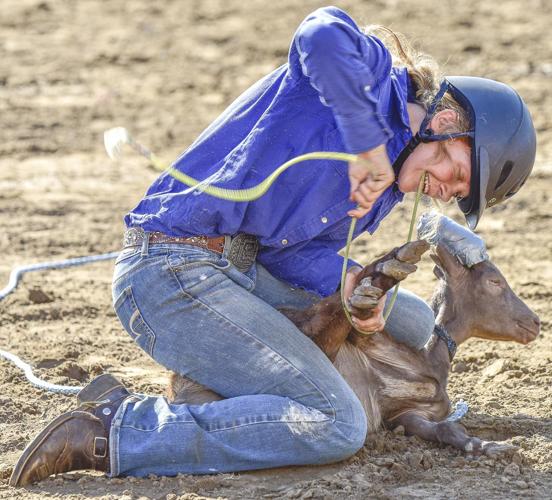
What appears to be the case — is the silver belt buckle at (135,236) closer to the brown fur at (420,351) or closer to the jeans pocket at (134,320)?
the jeans pocket at (134,320)

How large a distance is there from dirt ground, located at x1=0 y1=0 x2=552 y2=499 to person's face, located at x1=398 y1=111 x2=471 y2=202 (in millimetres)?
1025

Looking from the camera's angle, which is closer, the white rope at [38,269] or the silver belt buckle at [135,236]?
the silver belt buckle at [135,236]

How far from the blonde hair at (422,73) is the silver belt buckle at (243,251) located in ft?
2.71

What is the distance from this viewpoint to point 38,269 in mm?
6816

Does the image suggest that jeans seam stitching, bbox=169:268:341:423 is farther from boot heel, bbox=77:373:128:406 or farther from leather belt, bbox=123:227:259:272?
boot heel, bbox=77:373:128:406

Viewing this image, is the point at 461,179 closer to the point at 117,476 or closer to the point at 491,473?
the point at 491,473

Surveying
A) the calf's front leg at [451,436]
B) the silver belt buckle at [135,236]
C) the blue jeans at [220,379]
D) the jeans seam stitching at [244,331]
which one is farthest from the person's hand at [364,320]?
the silver belt buckle at [135,236]

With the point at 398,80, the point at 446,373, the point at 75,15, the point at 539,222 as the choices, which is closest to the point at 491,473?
the point at 446,373

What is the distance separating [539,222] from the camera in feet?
25.6

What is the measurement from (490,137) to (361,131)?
26.8 inches

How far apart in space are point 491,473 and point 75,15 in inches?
382

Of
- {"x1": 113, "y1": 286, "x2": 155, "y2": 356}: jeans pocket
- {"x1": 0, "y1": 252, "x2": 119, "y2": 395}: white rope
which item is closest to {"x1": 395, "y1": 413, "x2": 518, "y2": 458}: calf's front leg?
{"x1": 113, "y1": 286, "x2": 155, "y2": 356}: jeans pocket

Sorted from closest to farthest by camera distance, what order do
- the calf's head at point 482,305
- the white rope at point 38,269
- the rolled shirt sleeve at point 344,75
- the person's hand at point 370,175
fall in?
the rolled shirt sleeve at point 344,75, the person's hand at point 370,175, the white rope at point 38,269, the calf's head at point 482,305

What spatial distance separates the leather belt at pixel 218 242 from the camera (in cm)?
439
